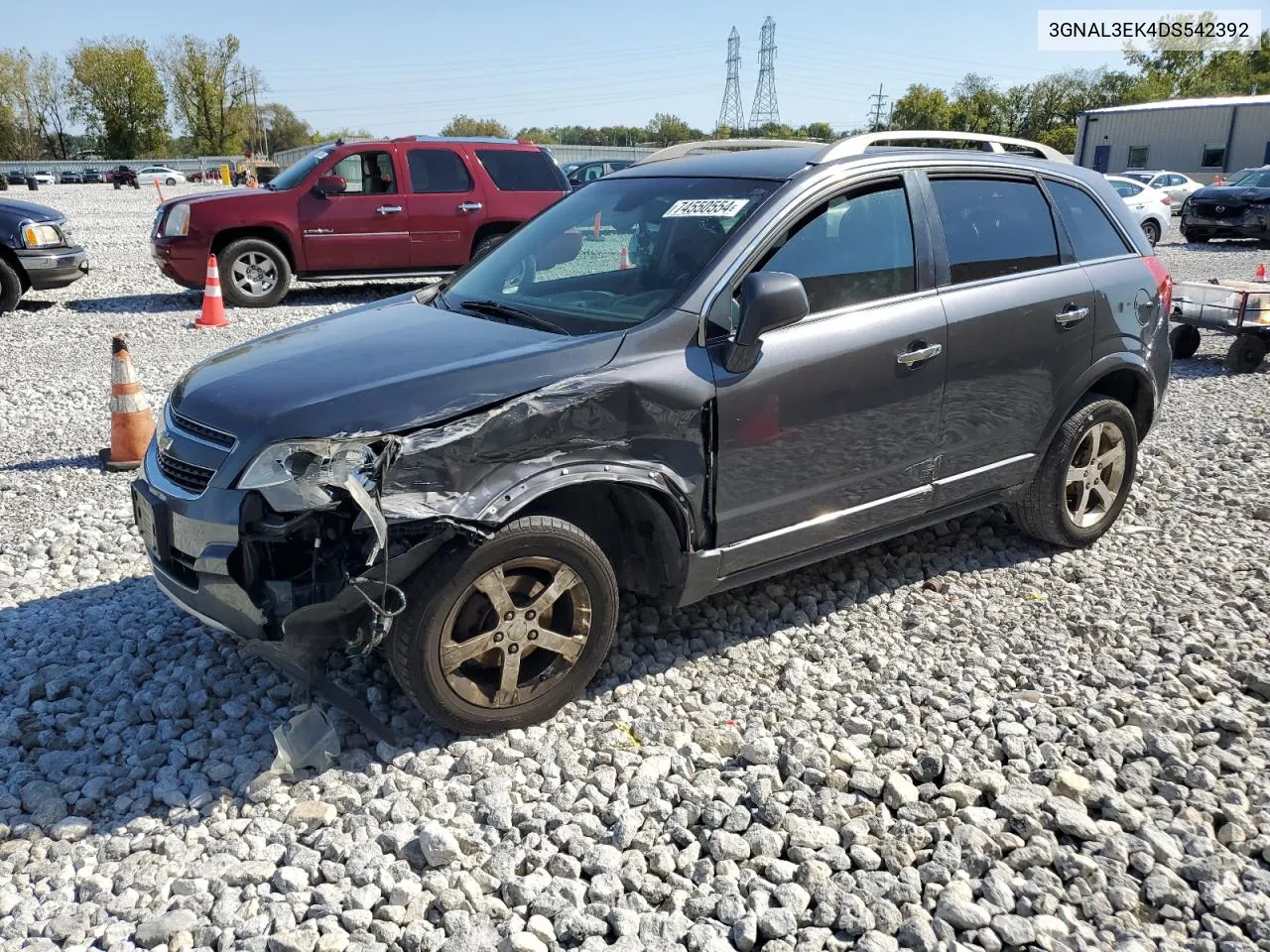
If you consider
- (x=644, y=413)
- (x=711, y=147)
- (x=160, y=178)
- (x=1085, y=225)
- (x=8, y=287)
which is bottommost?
(x=8, y=287)

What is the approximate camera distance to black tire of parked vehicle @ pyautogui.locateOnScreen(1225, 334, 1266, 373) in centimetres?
923

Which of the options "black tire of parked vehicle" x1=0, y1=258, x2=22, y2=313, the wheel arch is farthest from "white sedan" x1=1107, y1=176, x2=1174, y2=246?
"black tire of parked vehicle" x1=0, y1=258, x2=22, y2=313

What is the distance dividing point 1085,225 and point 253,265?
32.8 feet

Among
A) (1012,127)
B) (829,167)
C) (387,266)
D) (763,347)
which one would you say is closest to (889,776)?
(763,347)

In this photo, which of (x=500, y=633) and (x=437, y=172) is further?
(x=437, y=172)

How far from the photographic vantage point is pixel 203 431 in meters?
3.43

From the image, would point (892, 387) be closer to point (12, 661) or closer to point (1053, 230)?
point (1053, 230)

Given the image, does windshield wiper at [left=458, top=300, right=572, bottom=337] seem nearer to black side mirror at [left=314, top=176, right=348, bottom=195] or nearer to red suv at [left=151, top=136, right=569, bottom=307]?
red suv at [left=151, top=136, right=569, bottom=307]

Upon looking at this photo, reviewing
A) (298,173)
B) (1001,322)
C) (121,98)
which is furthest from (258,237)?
(121,98)

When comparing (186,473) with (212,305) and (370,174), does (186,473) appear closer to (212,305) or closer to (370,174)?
(212,305)

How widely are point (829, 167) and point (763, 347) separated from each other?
88cm

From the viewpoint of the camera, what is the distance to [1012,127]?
72.9m

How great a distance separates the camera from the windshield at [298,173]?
12398 mm

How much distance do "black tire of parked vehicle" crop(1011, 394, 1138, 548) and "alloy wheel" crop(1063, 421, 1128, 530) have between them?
0.04 feet
